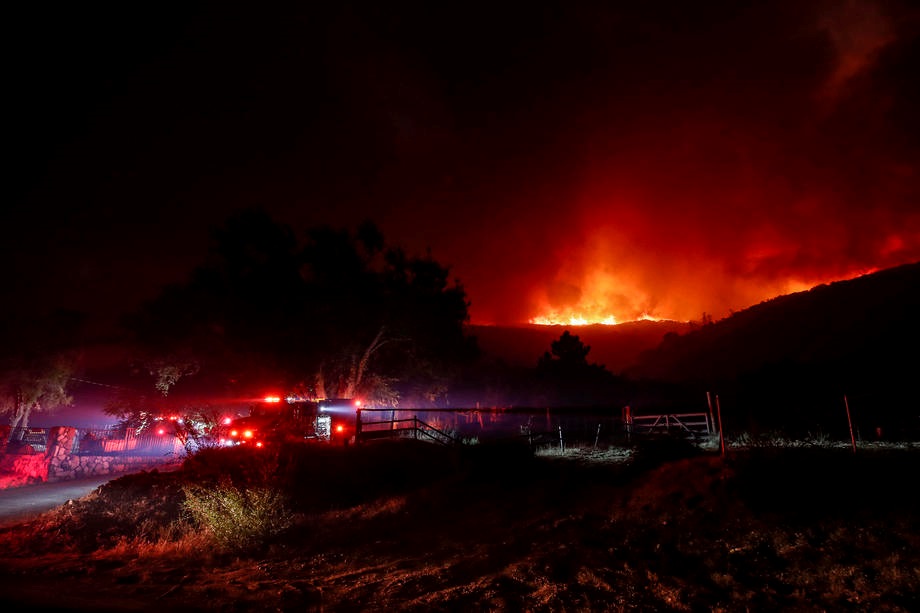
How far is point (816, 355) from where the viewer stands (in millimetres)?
47312

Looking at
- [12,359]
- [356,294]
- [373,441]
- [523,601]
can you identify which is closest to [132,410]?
[12,359]

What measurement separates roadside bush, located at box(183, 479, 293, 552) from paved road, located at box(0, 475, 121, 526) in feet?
24.0

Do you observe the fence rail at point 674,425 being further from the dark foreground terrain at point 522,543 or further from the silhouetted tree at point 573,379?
the silhouetted tree at point 573,379

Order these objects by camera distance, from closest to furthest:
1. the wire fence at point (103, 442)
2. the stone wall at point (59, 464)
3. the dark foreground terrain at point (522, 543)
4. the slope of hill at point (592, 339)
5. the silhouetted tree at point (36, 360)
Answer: the dark foreground terrain at point (522, 543) → the stone wall at point (59, 464) → the wire fence at point (103, 442) → the silhouetted tree at point (36, 360) → the slope of hill at point (592, 339)

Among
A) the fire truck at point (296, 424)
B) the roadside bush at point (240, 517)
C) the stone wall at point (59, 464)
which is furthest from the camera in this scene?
the stone wall at point (59, 464)

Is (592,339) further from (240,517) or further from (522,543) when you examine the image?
(240,517)

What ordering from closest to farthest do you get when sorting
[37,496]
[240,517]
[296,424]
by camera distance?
[240,517] < [37,496] < [296,424]

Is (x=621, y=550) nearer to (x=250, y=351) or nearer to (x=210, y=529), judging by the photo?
(x=210, y=529)

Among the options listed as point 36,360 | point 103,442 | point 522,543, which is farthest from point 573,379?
point 36,360

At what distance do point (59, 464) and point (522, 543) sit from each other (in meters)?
24.7

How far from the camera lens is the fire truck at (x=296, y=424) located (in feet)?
62.2

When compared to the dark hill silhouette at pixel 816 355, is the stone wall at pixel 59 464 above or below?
below

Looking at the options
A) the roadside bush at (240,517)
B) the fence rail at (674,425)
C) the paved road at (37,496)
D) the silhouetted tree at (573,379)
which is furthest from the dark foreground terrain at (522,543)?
the silhouetted tree at (573,379)

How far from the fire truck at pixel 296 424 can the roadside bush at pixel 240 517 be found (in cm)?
589
